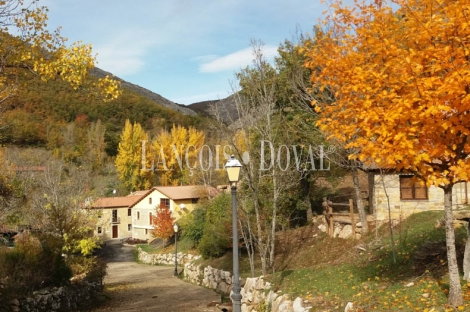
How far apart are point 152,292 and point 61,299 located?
174 inches

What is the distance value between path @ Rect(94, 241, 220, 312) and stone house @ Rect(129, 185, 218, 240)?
842 centimetres

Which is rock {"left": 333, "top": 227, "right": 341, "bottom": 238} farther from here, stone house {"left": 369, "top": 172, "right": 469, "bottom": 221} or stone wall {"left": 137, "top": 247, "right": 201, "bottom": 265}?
stone wall {"left": 137, "top": 247, "right": 201, "bottom": 265}

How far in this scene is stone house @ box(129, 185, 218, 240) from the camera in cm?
3575

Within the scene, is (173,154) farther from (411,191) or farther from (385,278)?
(385,278)

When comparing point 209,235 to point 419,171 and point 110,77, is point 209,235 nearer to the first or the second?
point 110,77

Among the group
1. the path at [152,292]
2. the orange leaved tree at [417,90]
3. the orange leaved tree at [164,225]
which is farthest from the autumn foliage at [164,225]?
the orange leaved tree at [417,90]

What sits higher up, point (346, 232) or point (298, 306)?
point (346, 232)

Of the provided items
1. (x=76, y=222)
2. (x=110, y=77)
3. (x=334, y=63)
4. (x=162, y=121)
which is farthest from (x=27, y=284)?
(x=162, y=121)

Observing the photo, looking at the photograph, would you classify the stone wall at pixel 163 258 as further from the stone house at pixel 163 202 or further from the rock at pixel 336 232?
the rock at pixel 336 232

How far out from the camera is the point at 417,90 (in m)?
5.29

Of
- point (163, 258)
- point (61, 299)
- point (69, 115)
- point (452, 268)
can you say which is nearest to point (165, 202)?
point (163, 258)

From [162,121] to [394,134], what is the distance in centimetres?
7623

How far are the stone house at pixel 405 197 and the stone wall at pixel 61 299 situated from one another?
1206cm

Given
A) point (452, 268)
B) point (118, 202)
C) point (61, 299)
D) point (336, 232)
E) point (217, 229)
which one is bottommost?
point (61, 299)
